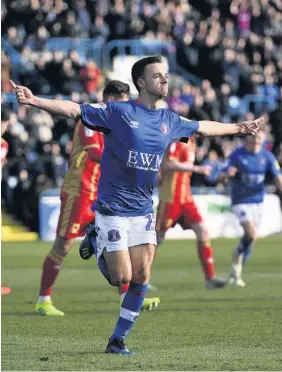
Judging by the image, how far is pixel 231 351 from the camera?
342 inches

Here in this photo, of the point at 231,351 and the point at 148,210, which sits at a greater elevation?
the point at 148,210

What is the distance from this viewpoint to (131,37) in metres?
34.0

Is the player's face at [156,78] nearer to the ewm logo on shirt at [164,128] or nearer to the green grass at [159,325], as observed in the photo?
the ewm logo on shirt at [164,128]

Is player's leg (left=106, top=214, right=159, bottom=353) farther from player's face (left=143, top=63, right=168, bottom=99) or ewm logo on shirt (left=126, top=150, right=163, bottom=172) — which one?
player's face (left=143, top=63, right=168, bottom=99)

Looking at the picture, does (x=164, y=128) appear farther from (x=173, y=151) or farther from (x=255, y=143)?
(x=255, y=143)

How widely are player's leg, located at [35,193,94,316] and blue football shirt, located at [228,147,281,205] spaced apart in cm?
491

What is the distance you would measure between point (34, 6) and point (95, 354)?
24.9m

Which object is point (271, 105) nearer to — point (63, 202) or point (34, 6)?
point (34, 6)

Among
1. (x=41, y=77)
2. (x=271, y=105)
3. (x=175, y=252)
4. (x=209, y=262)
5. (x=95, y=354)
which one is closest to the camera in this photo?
(x=95, y=354)

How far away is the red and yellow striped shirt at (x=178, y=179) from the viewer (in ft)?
50.0

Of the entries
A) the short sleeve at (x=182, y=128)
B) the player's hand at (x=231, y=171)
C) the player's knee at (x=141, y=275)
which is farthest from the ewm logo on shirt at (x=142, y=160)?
the player's hand at (x=231, y=171)

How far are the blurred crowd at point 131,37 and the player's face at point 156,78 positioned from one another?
17.7 m

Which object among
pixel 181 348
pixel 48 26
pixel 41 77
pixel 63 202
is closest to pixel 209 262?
pixel 63 202

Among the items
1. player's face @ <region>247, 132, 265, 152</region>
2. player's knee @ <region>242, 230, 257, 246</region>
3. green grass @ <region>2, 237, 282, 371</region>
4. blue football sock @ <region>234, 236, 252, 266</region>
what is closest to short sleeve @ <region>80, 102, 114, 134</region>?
green grass @ <region>2, 237, 282, 371</region>
